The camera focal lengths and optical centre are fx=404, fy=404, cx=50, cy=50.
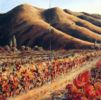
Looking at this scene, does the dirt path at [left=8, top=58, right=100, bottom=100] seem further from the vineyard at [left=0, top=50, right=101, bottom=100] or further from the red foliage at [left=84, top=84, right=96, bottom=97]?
the red foliage at [left=84, top=84, right=96, bottom=97]

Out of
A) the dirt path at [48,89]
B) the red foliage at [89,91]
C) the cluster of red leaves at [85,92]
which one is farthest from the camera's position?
the dirt path at [48,89]

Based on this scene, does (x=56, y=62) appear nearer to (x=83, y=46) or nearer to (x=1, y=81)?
(x=1, y=81)

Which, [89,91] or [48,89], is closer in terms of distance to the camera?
[89,91]

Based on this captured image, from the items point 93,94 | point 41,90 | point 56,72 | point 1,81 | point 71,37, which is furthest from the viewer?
point 71,37

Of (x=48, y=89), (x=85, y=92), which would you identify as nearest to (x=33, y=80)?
(x=48, y=89)

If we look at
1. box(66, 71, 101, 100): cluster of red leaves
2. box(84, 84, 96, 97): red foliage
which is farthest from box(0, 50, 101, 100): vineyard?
box(84, 84, 96, 97): red foliage

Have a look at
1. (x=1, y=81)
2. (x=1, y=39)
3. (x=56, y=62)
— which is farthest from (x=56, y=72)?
(x=1, y=39)

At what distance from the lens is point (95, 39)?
193 m

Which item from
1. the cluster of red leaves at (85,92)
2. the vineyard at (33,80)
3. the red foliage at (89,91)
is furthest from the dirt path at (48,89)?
the red foliage at (89,91)

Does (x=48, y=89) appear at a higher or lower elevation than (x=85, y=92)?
lower

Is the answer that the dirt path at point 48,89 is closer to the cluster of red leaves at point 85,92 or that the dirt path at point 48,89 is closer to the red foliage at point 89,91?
the cluster of red leaves at point 85,92

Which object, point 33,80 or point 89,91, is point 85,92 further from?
point 33,80

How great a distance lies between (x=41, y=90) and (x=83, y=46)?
110m

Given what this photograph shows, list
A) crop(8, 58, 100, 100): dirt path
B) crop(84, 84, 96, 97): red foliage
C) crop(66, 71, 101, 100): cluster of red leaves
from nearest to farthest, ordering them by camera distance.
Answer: crop(66, 71, 101, 100): cluster of red leaves < crop(84, 84, 96, 97): red foliage < crop(8, 58, 100, 100): dirt path
